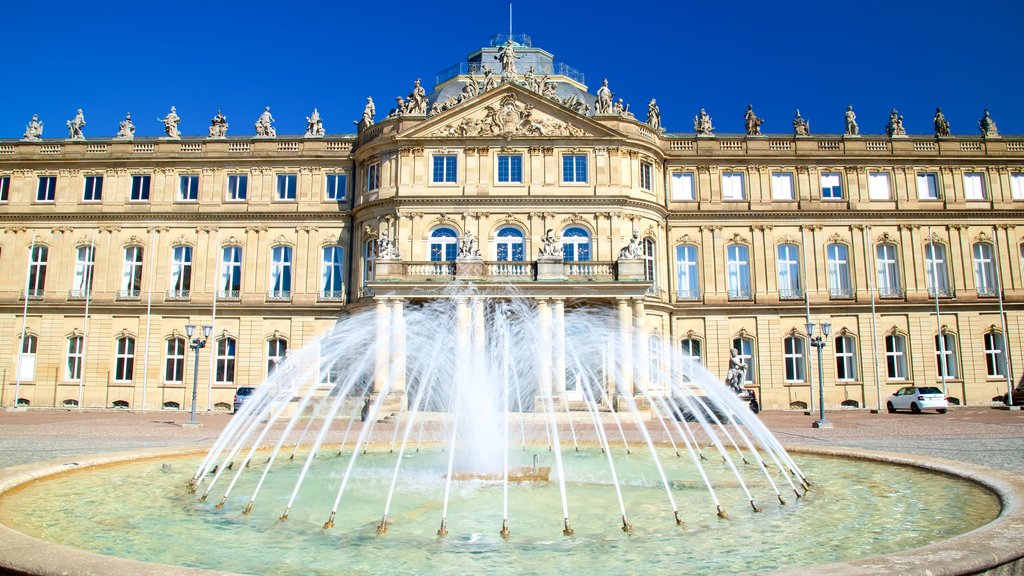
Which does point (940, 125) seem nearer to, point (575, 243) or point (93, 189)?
point (575, 243)

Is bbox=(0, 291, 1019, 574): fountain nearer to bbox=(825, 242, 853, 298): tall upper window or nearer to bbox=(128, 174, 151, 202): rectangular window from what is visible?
bbox=(825, 242, 853, 298): tall upper window

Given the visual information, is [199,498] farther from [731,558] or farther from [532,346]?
[532,346]

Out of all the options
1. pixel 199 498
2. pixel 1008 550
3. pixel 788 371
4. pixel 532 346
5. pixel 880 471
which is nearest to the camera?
pixel 1008 550

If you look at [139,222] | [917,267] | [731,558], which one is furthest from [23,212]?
[917,267]

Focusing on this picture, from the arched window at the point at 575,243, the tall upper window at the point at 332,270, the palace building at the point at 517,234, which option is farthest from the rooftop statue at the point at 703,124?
the tall upper window at the point at 332,270

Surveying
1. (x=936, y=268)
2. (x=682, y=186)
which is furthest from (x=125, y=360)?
(x=936, y=268)

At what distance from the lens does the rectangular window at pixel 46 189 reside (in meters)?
47.7

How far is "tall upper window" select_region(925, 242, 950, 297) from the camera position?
46188 millimetres

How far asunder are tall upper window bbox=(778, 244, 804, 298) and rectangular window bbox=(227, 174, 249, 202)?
33.3 meters

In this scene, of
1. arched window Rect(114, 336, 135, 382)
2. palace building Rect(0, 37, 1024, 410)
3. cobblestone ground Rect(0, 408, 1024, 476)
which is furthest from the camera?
arched window Rect(114, 336, 135, 382)

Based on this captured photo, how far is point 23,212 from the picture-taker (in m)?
47.2

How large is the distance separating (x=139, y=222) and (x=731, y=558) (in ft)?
153

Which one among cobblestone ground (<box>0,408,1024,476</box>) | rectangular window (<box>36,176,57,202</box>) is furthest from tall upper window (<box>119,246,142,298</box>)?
cobblestone ground (<box>0,408,1024,476</box>)

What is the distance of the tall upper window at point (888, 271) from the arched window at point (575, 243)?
18.7 metres
